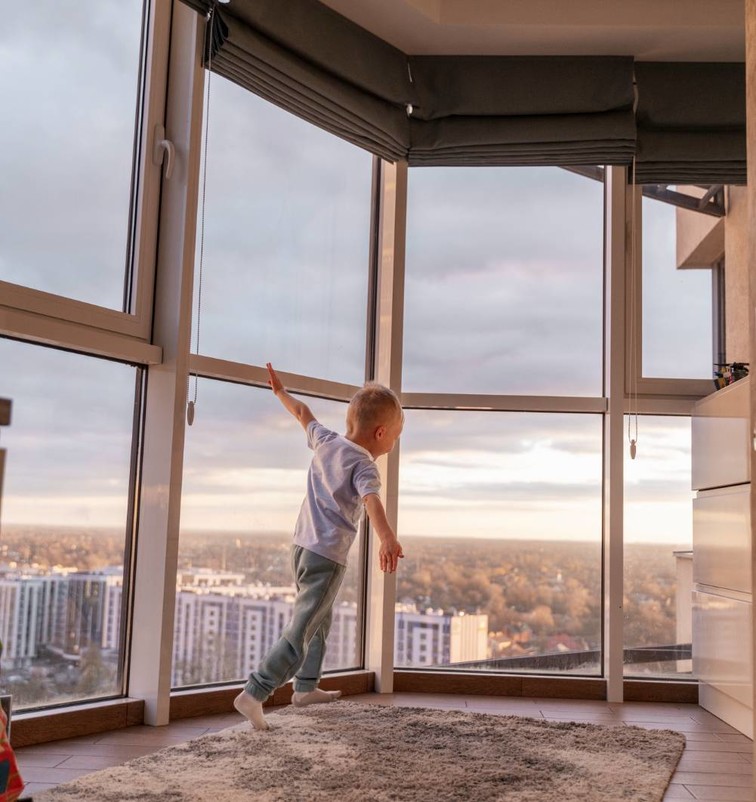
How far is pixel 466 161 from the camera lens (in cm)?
382

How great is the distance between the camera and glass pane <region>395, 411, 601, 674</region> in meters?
3.71

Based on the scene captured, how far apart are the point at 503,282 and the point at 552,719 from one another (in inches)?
68.7

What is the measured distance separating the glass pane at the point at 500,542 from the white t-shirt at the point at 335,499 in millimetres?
968

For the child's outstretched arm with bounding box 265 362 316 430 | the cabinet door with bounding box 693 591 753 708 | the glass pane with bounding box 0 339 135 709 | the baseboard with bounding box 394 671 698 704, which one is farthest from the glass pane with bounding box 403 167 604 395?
the glass pane with bounding box 0 339 135 709

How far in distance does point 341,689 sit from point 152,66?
2284 millimetres

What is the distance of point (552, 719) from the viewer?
3076 mm

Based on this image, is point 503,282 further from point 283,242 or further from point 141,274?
point 141,274

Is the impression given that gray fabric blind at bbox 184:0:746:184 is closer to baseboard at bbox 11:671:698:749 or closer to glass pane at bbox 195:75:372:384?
glass pane at bbox 195:75:372:384

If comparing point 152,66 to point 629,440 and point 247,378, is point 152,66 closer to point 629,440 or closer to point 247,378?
point 247,378

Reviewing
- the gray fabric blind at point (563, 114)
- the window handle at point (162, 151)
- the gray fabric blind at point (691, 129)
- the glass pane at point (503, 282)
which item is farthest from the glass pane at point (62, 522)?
the gray fabric blind at point (691, 129)

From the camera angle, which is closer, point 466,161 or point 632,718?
point 632,718

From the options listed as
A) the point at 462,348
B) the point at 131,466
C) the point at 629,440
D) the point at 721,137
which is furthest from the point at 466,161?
the point at 131,466

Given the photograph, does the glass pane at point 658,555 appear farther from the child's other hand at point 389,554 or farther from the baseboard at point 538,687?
the child's other hand at point 389,554

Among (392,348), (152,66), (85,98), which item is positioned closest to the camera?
(85,98)
